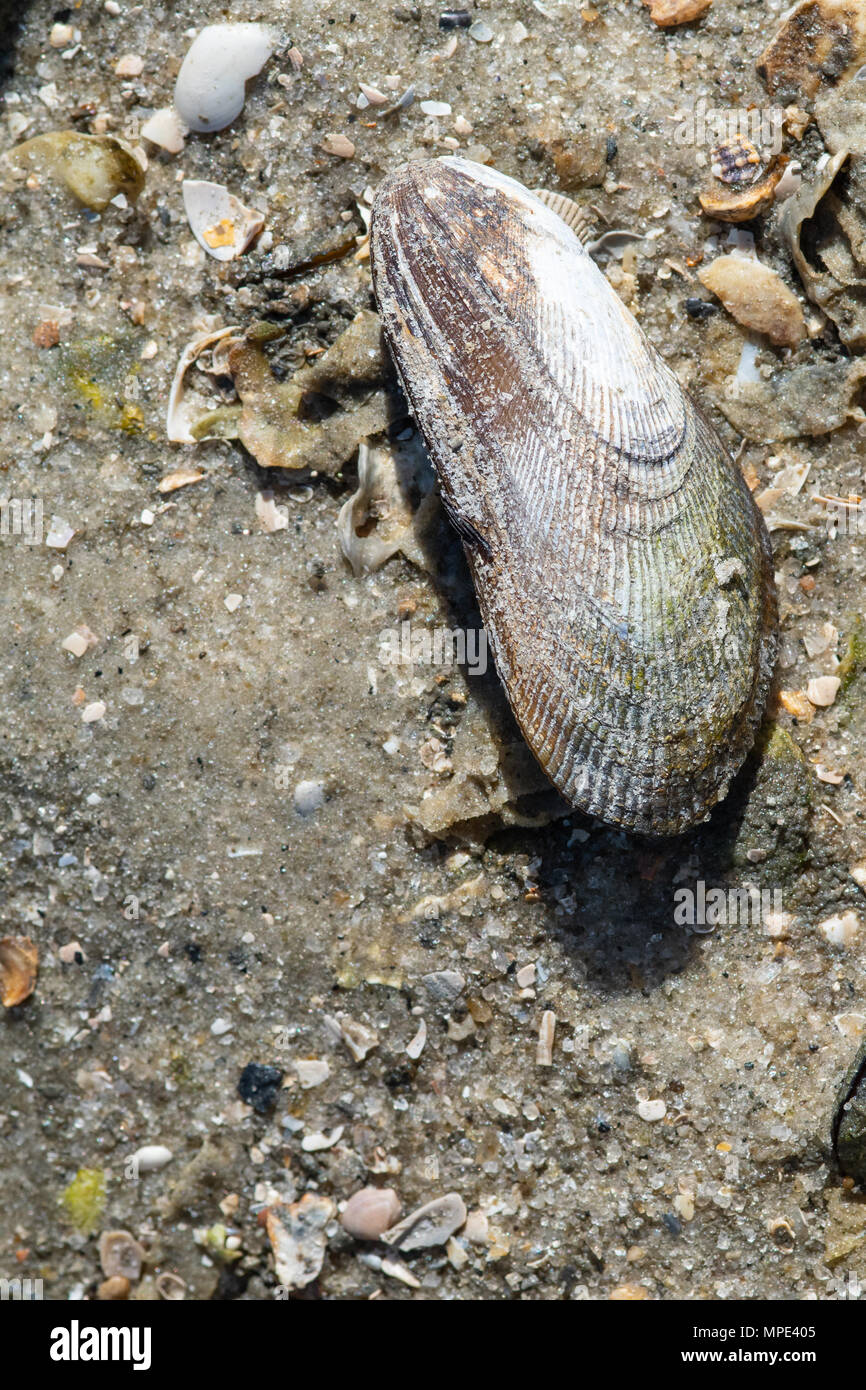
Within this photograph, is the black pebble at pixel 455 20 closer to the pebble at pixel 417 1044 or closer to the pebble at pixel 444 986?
the pebble at pixel 444 986

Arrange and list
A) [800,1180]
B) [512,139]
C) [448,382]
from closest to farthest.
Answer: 1. [448,382]
2. [800,1180]
3. [512,139]

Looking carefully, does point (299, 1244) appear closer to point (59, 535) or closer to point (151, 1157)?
point (151, 1157)

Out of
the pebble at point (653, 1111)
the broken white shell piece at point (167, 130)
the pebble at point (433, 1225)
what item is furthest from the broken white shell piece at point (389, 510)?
the pebble at point (433, 1225)

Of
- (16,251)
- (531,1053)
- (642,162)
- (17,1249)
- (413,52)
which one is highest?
(413,52)

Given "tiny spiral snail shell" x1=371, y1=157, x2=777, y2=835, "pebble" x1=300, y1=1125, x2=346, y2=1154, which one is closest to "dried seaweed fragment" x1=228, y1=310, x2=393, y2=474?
"tiny spiral snail shell" x1=371, y1=157, x2=777, y2=835

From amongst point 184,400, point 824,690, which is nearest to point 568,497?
point 824,690

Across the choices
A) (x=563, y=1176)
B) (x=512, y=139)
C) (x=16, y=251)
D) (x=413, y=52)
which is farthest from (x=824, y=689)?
(x=16, y=251)

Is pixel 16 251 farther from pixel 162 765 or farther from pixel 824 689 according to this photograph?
pixel 824 689

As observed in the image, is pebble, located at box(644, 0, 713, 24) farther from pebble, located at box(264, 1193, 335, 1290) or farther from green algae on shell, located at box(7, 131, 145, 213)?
pebble, located at box(264, 1193, 335, 1290)
